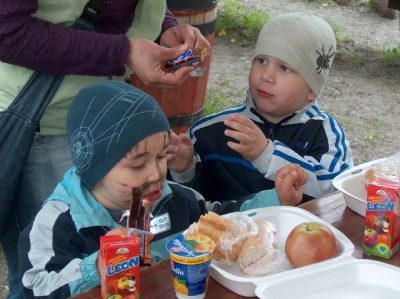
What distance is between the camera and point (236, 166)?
2.76 m

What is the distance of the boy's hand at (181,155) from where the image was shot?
2475 millimetres

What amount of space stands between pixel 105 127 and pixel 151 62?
1.53ft

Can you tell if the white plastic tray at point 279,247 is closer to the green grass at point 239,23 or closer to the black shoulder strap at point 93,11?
the black shoulder strap at point 93,11

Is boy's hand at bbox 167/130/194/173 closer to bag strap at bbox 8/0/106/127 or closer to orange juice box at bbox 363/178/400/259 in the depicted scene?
bag strap at bbox 8/0/106/127

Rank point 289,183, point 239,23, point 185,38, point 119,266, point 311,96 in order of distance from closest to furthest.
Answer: point 119,266
point 289,183
point 185,38
point 311,96
point 239,23

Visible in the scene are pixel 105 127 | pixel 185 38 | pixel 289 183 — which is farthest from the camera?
pixel 185 38

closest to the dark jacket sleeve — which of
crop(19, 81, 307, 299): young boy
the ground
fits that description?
crop(19, 81, 307, 299): young boy

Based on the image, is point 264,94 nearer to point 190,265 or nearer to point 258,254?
point 258,254

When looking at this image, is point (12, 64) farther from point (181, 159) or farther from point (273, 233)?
point (273, 233)

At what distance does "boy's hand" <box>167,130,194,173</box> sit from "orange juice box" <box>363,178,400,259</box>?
0.90m

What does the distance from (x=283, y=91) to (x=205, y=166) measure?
47 centimetres

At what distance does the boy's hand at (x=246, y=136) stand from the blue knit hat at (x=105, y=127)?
55cm

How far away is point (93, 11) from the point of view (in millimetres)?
2219

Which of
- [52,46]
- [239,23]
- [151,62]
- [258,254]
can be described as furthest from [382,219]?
[239,23]
